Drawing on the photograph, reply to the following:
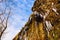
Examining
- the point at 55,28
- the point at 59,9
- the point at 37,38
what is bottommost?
the point at 37,38

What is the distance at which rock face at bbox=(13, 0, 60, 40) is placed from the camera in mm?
13328

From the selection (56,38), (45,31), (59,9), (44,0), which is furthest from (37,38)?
(44,0)

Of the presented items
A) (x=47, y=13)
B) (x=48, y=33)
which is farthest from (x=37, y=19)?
(x=48, y=33)

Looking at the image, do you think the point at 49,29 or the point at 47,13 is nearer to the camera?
the point at 49,29

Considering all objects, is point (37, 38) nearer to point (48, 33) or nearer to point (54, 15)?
point (48, 33)

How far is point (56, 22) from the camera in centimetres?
1385

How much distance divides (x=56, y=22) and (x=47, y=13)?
4.24 ft

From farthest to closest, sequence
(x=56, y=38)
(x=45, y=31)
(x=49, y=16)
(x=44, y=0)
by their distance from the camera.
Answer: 1. (x=44, y=0)
2. (x=49, y=16)
3. (x=45, y=31)
4. (x=56, y=38)

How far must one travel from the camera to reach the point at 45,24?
13.8 m

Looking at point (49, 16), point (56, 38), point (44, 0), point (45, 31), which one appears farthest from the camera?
point (44, 0)

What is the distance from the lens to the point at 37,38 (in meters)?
13.8

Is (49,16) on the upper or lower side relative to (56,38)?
upper

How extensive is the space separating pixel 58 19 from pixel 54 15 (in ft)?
2.02

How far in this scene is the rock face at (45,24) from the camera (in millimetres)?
13328
